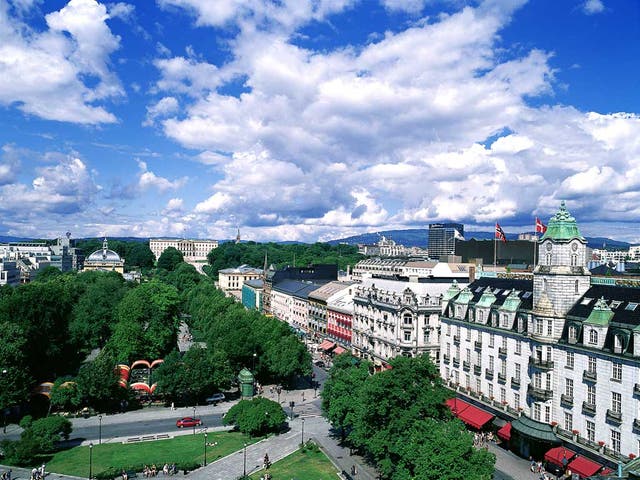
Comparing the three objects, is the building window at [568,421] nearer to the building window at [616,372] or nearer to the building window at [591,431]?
the building window at [591,431]

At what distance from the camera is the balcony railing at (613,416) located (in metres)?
47.6

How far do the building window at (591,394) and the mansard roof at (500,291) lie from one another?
39.7 ft

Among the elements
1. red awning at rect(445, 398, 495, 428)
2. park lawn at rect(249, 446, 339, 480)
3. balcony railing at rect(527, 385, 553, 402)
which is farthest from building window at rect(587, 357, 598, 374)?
park lawn at rect(249, 446, 339, 480)

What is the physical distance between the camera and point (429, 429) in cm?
4366

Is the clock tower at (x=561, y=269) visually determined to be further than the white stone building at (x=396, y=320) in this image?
No

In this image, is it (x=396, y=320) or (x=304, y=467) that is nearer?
(x=304, y=467)

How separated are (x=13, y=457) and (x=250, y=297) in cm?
14415

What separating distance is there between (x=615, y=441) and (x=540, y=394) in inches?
351

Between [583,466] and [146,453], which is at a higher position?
[583,466]

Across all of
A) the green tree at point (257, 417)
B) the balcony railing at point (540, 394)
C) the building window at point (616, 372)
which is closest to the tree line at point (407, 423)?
the green tree at point (257, 417)

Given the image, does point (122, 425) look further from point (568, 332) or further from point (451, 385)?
point (568, 332)

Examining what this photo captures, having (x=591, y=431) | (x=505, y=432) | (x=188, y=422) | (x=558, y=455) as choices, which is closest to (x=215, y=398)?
(x=188, y=422)

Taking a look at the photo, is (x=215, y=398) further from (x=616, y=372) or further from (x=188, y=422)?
(x=616, y=372)

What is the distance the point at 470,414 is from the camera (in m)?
65.8
